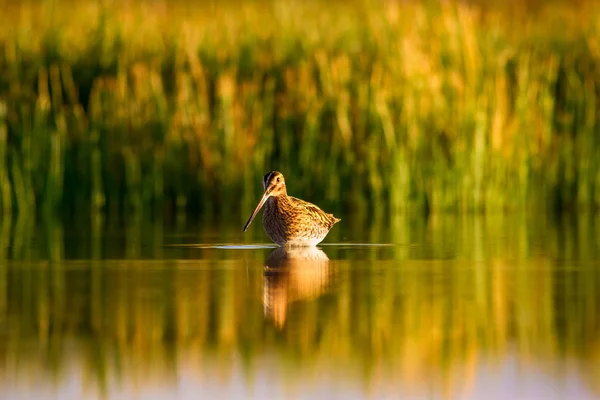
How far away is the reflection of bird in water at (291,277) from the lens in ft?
26.8

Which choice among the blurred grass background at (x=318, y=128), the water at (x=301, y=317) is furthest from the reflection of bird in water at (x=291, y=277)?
the blurred grass background at (x=318, y=128)

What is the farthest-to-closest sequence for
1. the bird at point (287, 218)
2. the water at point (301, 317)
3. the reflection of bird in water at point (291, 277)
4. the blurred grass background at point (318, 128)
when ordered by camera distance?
the blurred grass background at point (318, 128), the bird at point (287, 218), the reflection of bird in water at point (291, 277), the water at point (301, 317)

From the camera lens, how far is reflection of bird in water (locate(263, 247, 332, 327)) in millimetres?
8180

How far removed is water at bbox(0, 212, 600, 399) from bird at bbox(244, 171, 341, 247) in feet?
0.55

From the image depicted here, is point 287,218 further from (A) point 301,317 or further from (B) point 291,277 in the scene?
(A) point 301,317

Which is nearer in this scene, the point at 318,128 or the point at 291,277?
the point at 291,277

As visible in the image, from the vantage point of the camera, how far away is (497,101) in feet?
52.9

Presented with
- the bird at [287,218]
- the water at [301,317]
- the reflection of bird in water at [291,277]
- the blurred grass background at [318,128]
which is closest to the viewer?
the water at [301,317]

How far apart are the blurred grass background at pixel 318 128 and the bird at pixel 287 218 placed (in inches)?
153

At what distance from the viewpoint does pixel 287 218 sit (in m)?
11.6

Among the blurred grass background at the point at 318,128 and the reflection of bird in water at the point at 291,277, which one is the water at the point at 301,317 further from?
the blurred grass background at the point at 318,128

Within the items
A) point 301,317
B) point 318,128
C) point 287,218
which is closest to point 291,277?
point 301,317

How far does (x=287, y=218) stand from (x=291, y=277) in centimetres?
222

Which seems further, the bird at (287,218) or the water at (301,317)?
the bird at (287,218)
